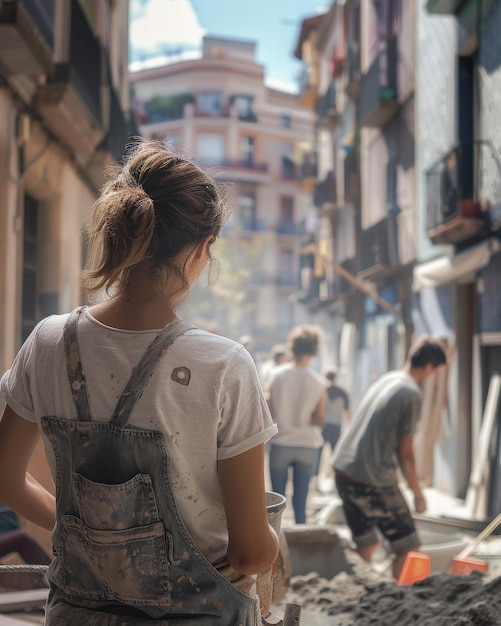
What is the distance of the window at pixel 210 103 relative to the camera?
42.7 metres

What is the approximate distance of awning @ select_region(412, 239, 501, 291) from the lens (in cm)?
938

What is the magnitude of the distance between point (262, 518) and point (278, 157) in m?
43.7

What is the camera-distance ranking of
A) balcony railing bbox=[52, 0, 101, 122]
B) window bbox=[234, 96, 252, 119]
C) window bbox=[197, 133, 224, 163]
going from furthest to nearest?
window bbox=[197, 133, 224, 163]
window bbox=[234, 96, 252, 119]
balcony railing bbox=[52, 0, 101, 122]

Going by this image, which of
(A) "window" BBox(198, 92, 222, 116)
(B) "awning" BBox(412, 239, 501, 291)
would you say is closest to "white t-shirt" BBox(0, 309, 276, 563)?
(B) "awning" BBox(412, 239, 501, 291)

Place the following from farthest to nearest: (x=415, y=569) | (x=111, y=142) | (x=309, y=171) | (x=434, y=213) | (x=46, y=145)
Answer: (x=309, y=171) → (x=111, y=142) → (x=434, y=213) → (x=46, y=145) → (x=415, y=569)

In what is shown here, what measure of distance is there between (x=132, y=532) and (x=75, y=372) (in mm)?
285

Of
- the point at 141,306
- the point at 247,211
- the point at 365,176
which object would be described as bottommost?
the point at 141,306

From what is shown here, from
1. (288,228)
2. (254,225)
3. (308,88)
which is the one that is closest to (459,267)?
(308,88)

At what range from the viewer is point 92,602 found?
1.66 m

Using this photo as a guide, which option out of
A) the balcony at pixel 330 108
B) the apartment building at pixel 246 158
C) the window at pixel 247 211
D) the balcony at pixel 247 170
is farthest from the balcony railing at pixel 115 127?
the window at pixel 247 211

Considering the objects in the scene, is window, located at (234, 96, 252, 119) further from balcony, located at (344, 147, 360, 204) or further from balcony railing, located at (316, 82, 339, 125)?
balcony, located at (344, 147, 360, 204)

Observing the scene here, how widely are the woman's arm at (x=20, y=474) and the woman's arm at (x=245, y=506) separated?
0.41 m

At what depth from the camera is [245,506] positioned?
159 cm

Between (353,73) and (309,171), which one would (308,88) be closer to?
(309,171)
